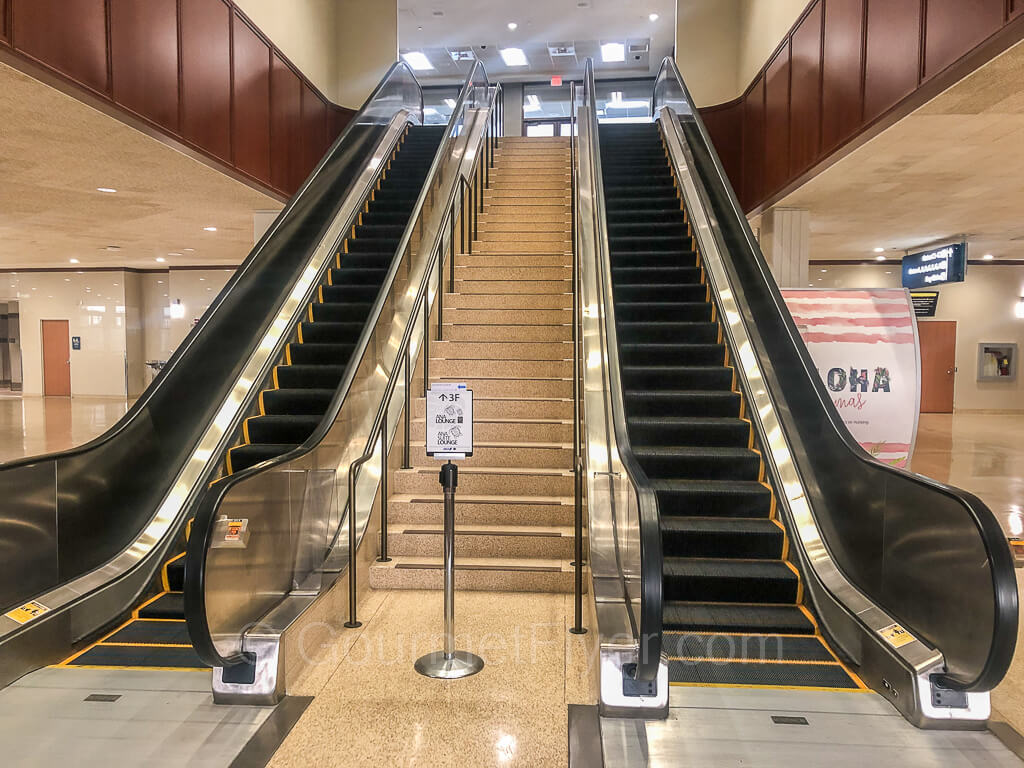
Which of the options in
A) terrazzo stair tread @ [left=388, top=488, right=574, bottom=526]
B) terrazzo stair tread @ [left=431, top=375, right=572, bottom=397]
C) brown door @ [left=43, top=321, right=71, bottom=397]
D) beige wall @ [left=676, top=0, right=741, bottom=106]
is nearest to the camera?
terrazzo stair tread @ [left=388, top=488, right=574, bottom=526]

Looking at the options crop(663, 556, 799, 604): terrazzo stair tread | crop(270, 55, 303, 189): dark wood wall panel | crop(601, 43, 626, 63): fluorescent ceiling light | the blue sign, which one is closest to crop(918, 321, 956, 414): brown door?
the blue sign

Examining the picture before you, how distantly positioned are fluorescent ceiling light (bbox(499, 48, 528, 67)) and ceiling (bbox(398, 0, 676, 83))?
0.44ft

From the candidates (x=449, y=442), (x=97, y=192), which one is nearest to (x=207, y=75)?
(x=97, y=192)

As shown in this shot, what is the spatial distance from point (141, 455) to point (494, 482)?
85.9 inches

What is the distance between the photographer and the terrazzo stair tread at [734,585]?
12.9 ft

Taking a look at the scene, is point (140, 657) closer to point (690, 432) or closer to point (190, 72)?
point (690, 432)

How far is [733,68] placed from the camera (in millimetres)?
10906

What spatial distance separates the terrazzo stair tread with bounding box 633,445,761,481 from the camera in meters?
4.71

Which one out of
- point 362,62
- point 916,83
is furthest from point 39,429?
point 916,83

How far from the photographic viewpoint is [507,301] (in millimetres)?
7223

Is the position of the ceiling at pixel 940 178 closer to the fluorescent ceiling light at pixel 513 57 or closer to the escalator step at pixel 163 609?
the escalator step at pixel 163 609

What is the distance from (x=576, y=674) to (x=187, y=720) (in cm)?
159

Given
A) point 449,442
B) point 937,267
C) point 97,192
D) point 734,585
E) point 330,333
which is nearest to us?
point 449,442

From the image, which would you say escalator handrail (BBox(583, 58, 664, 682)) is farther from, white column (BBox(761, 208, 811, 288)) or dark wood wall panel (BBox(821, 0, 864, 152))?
white column (BBox(761, 208, 811, 288))
